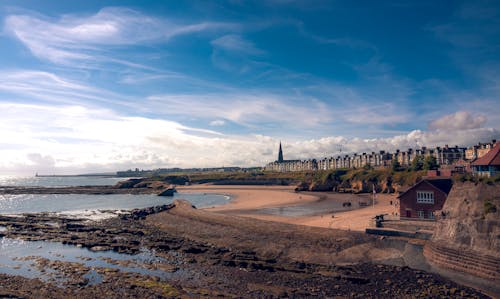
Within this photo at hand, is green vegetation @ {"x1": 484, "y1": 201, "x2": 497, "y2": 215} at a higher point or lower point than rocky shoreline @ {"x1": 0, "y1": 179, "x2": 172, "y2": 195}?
higher

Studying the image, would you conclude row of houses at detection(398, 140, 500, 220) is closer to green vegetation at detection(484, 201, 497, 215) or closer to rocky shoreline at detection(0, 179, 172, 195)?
green vegetation at detection(484, 201, 497, 215)

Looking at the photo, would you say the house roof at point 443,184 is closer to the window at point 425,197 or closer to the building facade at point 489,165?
the window at point 425,197

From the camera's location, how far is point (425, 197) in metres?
38.1

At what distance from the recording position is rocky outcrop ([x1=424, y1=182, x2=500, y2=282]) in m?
23.8

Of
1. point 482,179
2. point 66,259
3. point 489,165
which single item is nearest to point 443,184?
point 489,165

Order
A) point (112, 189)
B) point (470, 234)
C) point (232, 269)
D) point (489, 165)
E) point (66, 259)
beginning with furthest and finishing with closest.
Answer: point (112, 189)
point (489, 165)
point (66, 259)
point (232, 269)
point (470, 234)

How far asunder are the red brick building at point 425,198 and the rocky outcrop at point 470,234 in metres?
7.22

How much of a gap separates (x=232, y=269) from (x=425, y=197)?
84.7ft

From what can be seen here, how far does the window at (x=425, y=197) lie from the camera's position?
3769cm

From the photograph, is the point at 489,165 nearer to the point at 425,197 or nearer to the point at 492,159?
the point at 492,159

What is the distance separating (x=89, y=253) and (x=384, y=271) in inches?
1106

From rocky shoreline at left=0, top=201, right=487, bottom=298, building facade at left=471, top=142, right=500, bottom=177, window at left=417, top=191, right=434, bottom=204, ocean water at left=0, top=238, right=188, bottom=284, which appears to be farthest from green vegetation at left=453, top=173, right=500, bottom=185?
ocean water at left=0, top=238, right=188, bottom=284

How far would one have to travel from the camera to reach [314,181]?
10569cm

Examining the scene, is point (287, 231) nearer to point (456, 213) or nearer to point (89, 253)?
point (456, 213)
